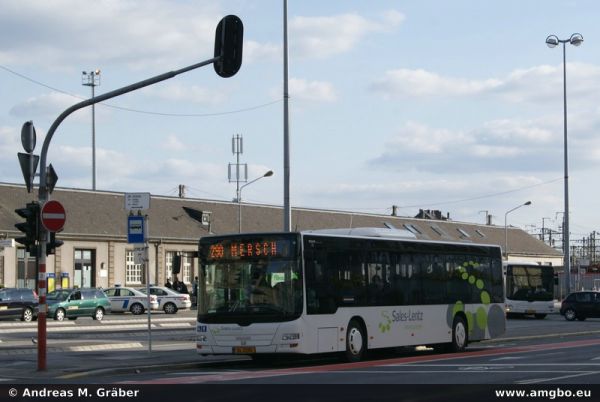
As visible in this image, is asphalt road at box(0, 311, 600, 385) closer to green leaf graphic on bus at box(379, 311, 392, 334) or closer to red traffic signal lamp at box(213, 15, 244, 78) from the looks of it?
green leaf graphic on bus at box(379, 311, 392, 334)

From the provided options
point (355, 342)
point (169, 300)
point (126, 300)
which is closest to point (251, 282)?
point (355, 342)

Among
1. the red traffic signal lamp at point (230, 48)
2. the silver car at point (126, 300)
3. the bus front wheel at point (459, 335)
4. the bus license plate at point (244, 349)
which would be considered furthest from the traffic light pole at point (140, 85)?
the silver car at point (126, 300)

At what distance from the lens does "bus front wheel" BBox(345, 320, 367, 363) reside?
78.4 ft

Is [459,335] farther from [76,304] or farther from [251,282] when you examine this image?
[76,304]

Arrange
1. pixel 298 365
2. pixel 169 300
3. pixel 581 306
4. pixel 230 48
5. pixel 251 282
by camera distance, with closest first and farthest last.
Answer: pixel 230 48
pixel 251 282
pixel 298 365
pixel 581 306
pixel 169 300

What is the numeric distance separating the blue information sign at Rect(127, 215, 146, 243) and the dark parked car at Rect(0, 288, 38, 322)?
24.0m

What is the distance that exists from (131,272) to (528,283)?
90.5 ft

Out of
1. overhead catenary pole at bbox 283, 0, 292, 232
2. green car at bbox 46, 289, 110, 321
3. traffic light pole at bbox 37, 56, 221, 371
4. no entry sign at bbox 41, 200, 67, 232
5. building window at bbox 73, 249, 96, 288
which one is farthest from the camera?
building window at bbox 73, 249, 96, 288

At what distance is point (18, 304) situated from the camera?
47.2 m

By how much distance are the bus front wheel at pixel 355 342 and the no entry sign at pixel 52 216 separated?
6589 mm

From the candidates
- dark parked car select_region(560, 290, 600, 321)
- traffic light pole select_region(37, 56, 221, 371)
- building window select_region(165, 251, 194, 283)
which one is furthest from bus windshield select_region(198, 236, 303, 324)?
building window select_region(165, 251, 194, 283)
